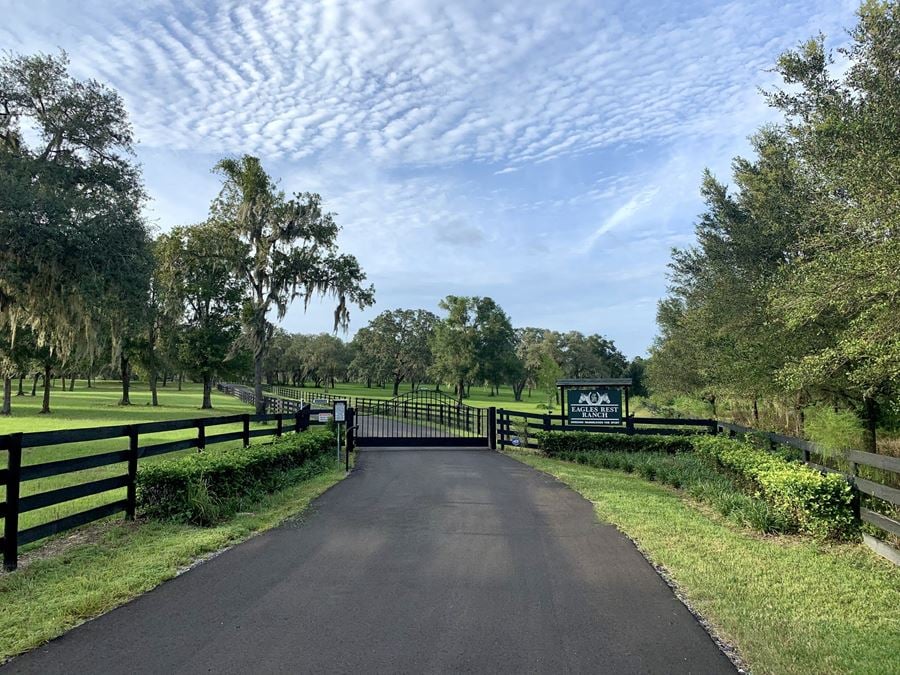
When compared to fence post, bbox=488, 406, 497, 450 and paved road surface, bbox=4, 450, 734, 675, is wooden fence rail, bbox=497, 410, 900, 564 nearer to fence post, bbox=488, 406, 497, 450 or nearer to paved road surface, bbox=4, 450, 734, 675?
fence post, bbox=488, 406, 497, 450

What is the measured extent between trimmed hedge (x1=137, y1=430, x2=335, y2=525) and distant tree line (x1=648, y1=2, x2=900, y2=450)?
312 inches

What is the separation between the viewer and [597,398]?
15383mm

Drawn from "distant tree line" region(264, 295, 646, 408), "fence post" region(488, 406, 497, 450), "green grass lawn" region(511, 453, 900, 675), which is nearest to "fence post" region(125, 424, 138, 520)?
"green grass lawn" region(511, 453, 900, 675)

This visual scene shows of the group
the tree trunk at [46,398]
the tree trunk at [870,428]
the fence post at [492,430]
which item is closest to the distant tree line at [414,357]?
the tree trunk at [46,398]

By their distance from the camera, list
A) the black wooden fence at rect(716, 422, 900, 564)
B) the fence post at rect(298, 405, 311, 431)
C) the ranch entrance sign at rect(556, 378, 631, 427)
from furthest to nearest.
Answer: the ranch entrance sign at rect(556, 378, 631, 427) < the fence post at rect(298, 405, 311, 431) < the black wooden fence at rect(716, 422, 900, 564)

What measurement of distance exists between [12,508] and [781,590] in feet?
21.4

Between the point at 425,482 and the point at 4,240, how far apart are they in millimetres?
11584

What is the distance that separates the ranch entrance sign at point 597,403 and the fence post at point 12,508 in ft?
40.5

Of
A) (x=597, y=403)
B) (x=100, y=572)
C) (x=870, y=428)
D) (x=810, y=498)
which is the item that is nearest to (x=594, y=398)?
(x=597, y=403)

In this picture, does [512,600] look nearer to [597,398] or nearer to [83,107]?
[597,398]

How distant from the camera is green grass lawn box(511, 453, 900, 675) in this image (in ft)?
11.5

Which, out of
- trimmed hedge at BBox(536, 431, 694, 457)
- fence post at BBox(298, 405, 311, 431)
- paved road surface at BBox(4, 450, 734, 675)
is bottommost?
paved road surface at BBox(4, 450, 734, 675)

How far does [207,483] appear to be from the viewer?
7.11 meters

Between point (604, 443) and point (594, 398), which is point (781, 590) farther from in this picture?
point (594, 398)
